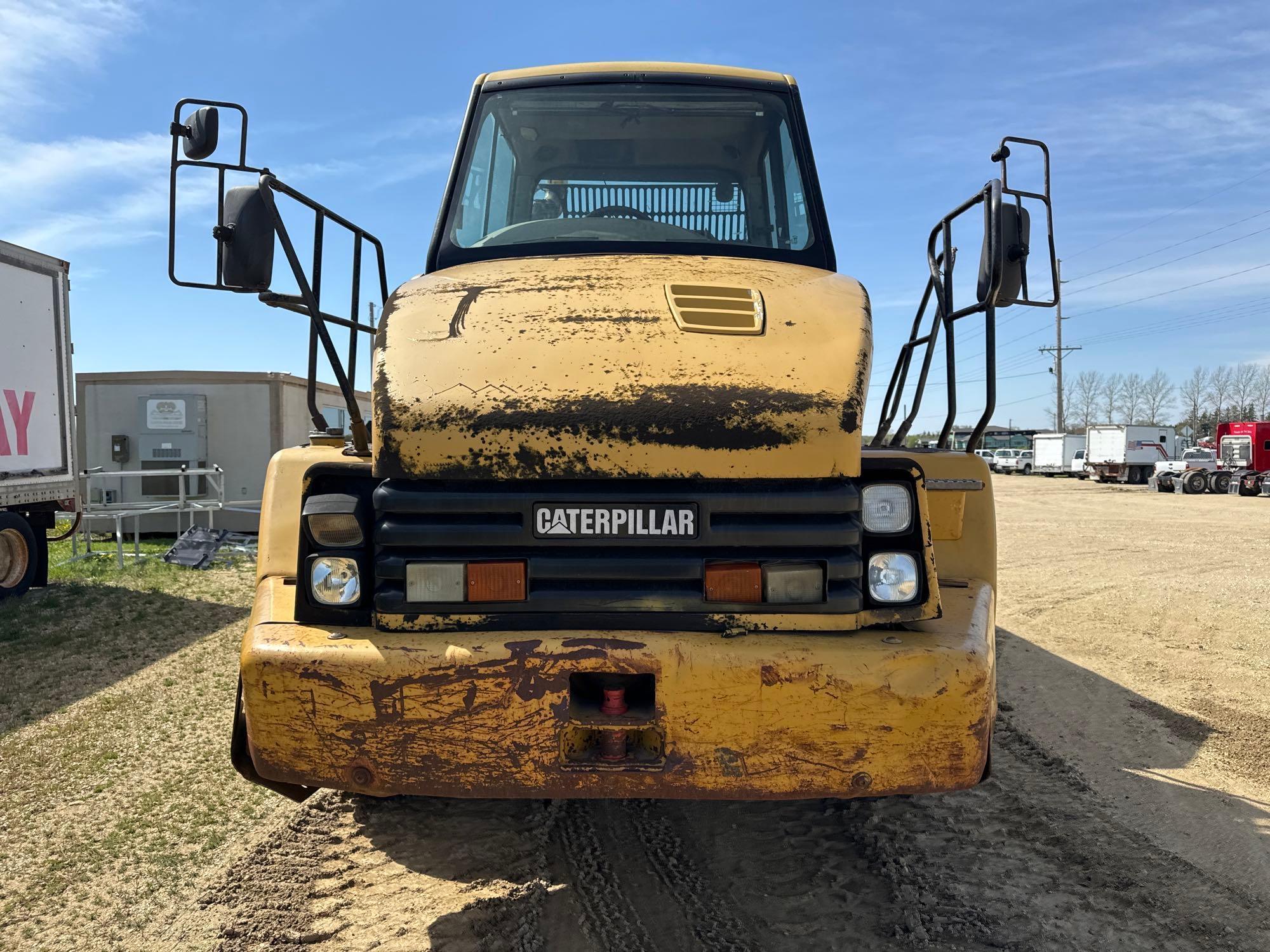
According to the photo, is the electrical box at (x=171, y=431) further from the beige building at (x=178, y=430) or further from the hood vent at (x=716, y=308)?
the hood vent at (x=716, y=308)

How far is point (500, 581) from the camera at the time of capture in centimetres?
261

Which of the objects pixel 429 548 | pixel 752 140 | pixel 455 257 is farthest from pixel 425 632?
pixel 752 140

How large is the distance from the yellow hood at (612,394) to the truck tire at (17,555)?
8.81 metres

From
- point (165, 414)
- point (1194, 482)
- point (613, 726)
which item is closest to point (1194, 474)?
point (1194, 482)

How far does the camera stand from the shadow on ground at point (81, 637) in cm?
606

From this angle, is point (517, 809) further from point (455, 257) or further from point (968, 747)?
point (455, 257)

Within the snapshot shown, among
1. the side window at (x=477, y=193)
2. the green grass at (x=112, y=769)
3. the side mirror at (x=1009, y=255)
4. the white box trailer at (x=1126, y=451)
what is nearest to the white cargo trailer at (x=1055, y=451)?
the white box trailer at (x=1126, y=451)

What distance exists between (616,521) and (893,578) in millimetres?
858

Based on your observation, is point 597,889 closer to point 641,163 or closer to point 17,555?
point 641,163

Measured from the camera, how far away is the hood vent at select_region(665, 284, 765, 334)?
9.52 ft

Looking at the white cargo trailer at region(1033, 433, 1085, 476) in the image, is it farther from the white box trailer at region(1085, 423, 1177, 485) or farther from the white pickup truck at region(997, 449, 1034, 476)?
the white box trailer at region(1085, 423, 1177, 485)

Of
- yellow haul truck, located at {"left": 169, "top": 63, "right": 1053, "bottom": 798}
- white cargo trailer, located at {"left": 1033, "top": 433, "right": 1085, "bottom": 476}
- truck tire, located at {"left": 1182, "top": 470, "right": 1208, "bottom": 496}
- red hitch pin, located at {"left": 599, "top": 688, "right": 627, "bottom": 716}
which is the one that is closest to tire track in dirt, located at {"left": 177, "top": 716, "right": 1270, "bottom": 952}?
yellow haul truck, located at {"left": 169, "top": 63, "right": 1053, "bottom": 798}

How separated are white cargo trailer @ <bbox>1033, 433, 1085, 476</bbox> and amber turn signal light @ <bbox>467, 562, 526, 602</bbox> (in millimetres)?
58822

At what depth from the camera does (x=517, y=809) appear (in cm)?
→ 389
